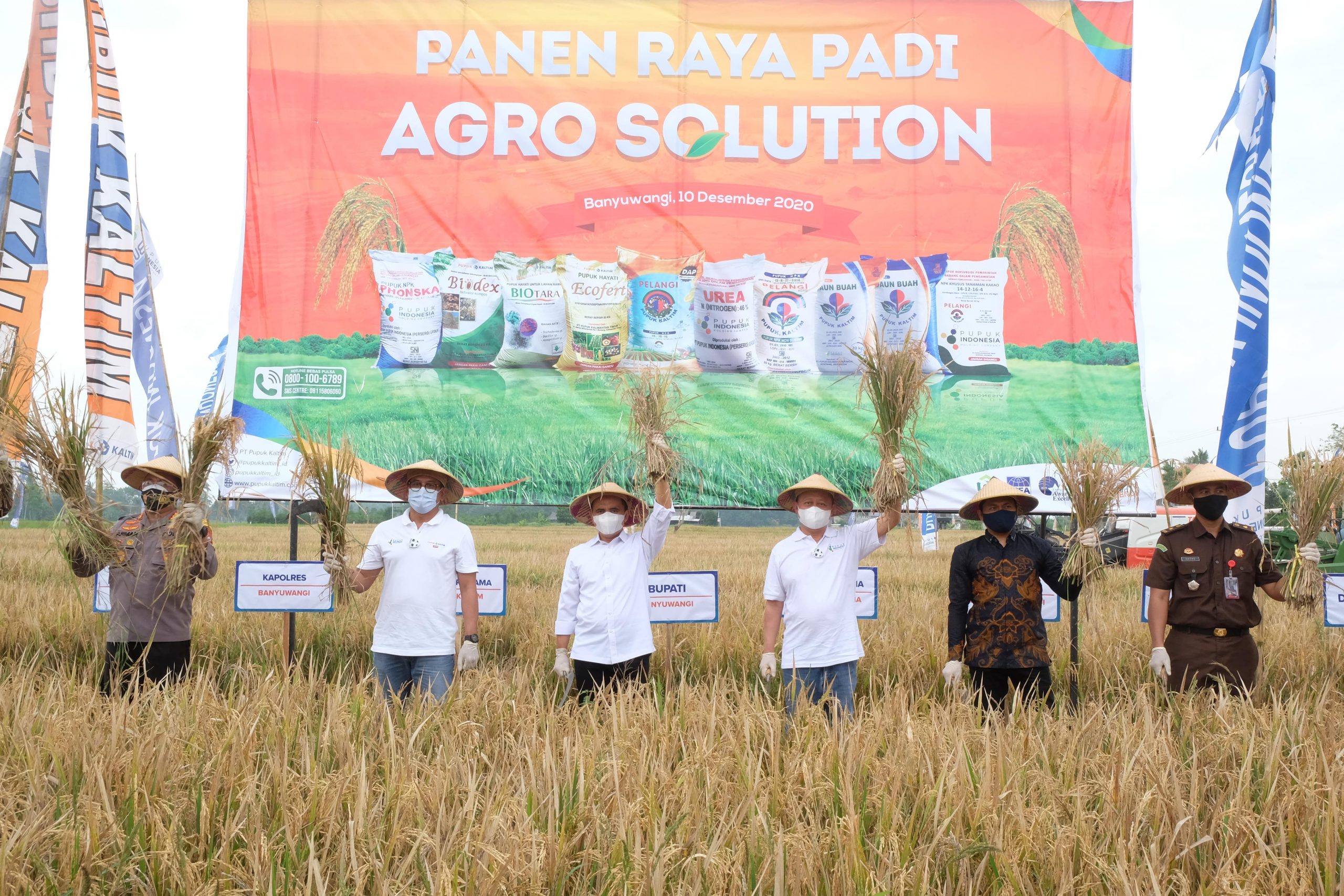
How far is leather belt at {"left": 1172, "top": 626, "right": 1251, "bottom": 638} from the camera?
4.87m

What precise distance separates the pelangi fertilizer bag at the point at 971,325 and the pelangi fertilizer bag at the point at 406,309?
4.32 meters

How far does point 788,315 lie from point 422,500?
3912 millimetres

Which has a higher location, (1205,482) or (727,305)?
(727,305)

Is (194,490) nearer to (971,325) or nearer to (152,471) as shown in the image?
(152,471)

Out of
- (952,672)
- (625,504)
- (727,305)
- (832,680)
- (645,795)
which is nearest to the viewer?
(645,795)

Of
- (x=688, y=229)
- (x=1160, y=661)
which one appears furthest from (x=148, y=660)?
(x=1160, y=661)

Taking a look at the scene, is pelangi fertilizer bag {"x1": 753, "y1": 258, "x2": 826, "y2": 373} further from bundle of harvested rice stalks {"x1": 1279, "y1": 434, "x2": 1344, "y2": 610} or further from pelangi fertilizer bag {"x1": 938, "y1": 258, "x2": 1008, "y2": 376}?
bundle of harvested rice stalks {"x1": 1279, "y1": 434, "x2": 1344, "y2": 610}

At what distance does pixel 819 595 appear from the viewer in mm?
4691

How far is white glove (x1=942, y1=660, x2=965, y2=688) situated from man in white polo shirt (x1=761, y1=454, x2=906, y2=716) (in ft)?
1.39

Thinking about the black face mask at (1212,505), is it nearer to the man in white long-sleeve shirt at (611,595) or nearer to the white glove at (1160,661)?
the white glove at (1160,661)

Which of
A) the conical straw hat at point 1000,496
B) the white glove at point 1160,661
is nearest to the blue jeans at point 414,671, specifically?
the conical straw hat at point 1000,496

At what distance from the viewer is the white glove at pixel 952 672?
4586 millimetres

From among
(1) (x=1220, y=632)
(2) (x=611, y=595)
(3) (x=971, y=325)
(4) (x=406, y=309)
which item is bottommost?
(1) (x=1220, y=632)

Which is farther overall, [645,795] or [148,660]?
[148,660]
